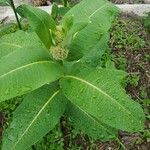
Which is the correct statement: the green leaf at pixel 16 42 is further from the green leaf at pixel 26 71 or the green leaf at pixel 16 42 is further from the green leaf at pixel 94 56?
the green leaf at pixel 94 56

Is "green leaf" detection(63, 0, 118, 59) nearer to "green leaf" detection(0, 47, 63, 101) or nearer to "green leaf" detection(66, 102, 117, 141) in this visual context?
"green leaf" detection(0, 47, 63, 101)

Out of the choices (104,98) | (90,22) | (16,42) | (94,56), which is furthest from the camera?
(94,56)

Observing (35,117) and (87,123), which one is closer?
(35,117)

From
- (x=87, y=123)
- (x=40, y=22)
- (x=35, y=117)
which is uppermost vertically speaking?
(x=40, y=22)

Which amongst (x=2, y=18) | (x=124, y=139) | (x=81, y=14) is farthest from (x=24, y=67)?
(x=2, y=18)

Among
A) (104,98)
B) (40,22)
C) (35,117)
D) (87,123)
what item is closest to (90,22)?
(40,22)

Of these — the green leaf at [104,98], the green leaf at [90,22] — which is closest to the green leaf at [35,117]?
the green leaf at [104,98]

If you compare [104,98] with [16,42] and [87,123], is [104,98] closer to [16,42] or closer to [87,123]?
[87,123]
